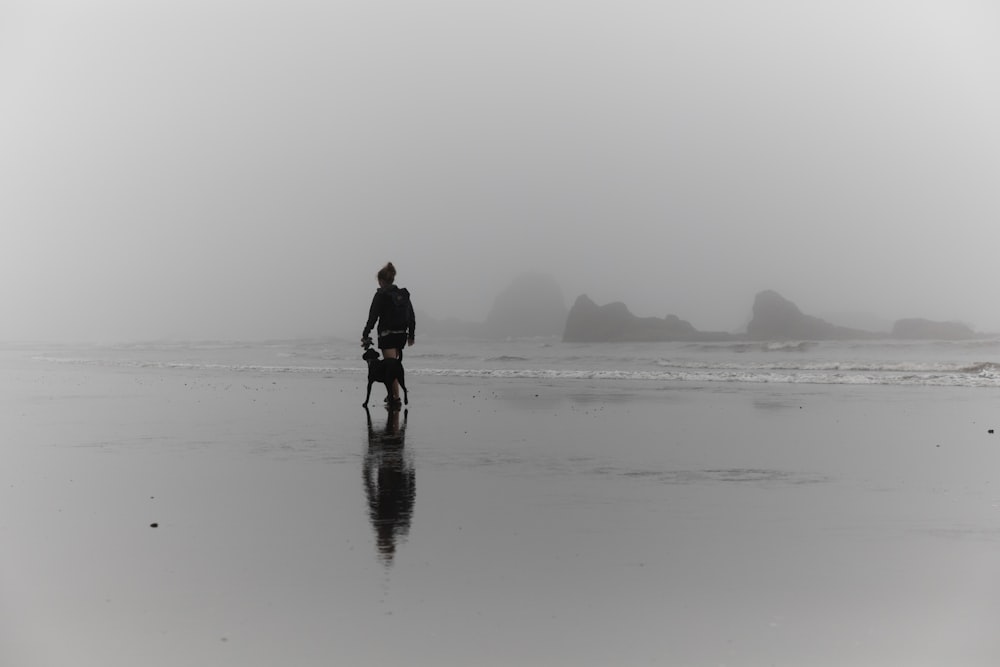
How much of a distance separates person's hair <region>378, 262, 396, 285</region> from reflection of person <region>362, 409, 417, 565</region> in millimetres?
3082

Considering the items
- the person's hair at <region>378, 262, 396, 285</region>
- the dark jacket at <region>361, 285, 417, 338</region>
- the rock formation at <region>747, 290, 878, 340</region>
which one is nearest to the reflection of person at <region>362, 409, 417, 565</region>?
the dark jacket at <region>361, 285, 417, 338</region>

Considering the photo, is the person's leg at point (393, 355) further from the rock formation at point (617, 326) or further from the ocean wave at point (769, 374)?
the rock formation at point (617, 326)

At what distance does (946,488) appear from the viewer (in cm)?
648

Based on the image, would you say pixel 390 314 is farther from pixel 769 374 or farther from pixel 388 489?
pixel 769 374

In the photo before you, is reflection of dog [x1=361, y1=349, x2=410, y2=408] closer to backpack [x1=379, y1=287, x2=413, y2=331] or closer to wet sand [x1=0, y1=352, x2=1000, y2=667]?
backpack [x1=379, y1=287, x2=413, y2=331]

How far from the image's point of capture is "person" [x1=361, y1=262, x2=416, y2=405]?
39.9 feet

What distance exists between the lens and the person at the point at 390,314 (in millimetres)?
12172

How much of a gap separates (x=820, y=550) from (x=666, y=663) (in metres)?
1.92

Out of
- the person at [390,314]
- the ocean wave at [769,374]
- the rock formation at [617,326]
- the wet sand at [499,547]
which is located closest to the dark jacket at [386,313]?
the person at [390,314]

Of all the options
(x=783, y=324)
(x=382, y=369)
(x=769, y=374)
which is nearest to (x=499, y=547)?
(x=382, y=369)

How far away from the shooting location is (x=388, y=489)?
20.8 feet

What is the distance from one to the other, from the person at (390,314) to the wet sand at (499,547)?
7.81 ft

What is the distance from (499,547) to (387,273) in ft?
26.8

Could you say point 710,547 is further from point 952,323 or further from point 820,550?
point 952,323
